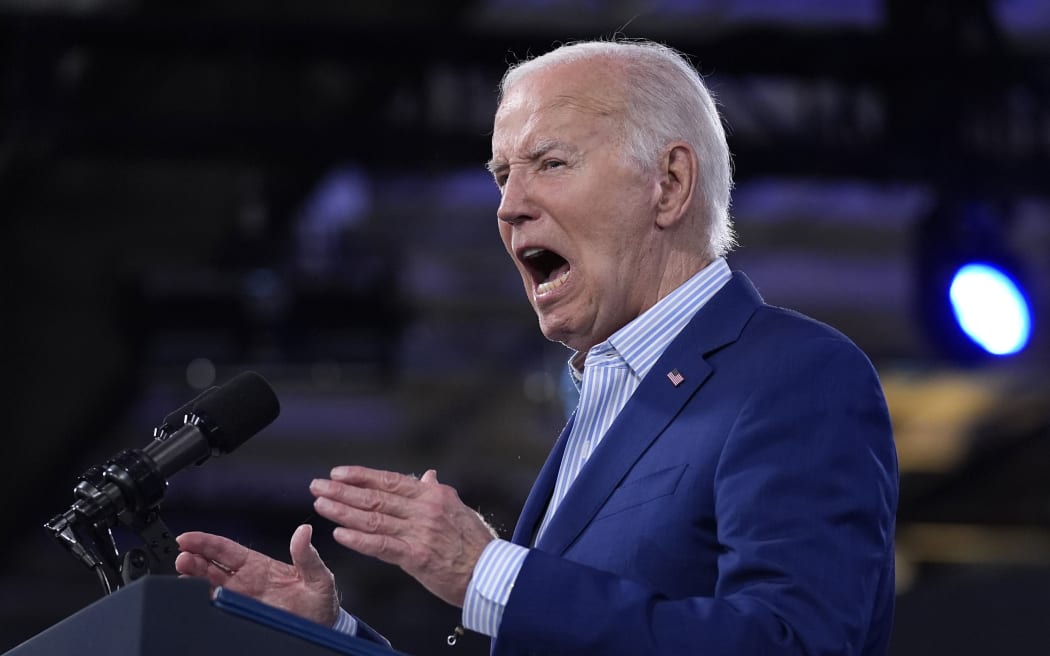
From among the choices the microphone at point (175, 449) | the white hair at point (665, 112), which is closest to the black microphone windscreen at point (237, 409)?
the microphone at point (175, 449)

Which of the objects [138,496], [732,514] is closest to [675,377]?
[732,514]

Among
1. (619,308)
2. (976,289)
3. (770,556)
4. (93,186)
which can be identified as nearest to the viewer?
(770,556)

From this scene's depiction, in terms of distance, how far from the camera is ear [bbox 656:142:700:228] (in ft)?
6.09

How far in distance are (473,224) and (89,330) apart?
8.55 feet

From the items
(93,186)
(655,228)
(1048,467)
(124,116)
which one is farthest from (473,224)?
(655,228)

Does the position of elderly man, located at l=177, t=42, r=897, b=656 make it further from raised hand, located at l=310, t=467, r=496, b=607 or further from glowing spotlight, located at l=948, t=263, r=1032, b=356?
glowing spotlight, located at l=948, t=263, r=1032, b=356

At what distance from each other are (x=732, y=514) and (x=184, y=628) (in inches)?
20.8

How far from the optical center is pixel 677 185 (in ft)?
6.12

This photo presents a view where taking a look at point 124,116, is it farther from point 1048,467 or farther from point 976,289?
point 1048,467

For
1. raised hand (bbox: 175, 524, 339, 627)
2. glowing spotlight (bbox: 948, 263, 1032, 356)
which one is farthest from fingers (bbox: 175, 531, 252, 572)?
glowing spotlight (bbox: 948, 263, 1032, 356)

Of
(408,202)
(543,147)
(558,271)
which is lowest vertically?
(558,271)

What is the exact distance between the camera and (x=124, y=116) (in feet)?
18.3

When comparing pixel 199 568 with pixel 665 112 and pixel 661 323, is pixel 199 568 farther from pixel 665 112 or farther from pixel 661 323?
pixel 665 112

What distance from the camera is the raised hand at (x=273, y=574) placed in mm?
1783
